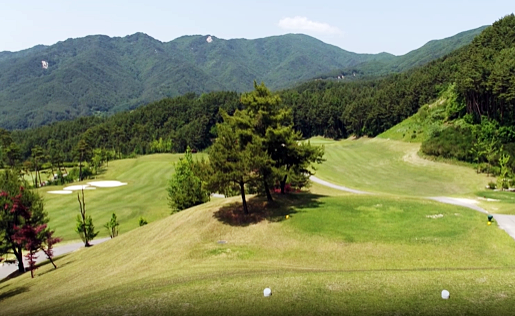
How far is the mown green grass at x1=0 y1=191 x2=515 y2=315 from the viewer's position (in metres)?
17.0

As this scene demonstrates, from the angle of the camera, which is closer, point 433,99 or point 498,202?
point 498,202

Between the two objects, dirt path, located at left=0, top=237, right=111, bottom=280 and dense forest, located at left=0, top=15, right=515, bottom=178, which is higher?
dense forest, located at left=0, top=15, right=515, bottom=178

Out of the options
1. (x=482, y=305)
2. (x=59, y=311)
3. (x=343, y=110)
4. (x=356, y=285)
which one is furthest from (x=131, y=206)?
(x=343, y=110)

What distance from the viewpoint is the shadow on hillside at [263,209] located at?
115ft

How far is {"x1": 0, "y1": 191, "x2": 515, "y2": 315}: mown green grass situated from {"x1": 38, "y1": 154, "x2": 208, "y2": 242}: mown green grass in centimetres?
2560

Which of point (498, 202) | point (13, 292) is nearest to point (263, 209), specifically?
point (13, 292)

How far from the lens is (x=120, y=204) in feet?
249

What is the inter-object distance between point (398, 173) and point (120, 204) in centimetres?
5793

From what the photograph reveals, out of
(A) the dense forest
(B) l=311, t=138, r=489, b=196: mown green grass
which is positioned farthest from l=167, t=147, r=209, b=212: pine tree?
(A) the dense forest

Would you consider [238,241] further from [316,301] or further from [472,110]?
[472,110]

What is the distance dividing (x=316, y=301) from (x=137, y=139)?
624 ft

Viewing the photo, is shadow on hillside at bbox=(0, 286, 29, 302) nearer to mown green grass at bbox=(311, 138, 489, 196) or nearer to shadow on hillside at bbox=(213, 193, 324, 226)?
shadow on hillside at bbox=(213, 193, 324, 226)

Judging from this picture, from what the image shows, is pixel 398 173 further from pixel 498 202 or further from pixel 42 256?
pixel 42 256

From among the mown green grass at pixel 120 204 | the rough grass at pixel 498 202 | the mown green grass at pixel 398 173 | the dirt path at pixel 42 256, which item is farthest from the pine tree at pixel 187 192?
the rough grass at pixel 498 202
